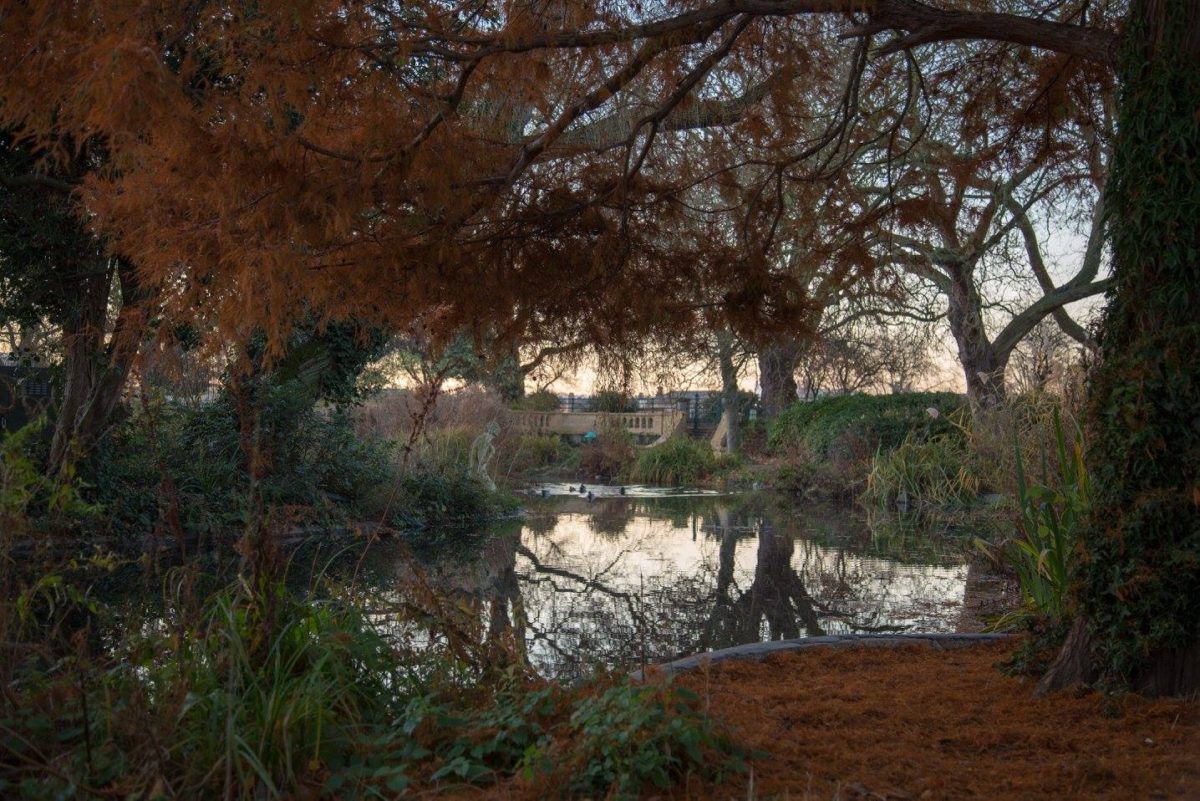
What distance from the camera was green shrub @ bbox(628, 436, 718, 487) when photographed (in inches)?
741

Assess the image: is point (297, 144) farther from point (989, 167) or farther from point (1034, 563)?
point (1034, 563)

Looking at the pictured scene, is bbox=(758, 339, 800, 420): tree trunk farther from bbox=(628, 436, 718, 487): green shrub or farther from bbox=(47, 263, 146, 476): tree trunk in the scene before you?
bbox=(47, 263, 146, 476): tree trunk

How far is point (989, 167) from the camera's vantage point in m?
5.13

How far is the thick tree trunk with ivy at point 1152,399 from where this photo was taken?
305 centimetres

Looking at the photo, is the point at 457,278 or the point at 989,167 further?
the point at 989,167

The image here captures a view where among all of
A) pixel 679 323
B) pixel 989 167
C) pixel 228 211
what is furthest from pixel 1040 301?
pixel 228 211

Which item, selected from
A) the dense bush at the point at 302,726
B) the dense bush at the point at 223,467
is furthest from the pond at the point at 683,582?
the dense bush at the point at 223,467

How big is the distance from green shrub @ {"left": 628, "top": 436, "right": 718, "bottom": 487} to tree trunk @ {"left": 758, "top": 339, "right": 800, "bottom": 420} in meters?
3.29

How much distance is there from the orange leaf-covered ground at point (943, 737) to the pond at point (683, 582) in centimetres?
87

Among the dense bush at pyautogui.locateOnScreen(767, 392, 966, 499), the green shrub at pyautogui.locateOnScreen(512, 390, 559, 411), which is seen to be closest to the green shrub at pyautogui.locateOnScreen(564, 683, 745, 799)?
the dense bush at pyautogui.locateOnScreen(767, 392, 966, 499)

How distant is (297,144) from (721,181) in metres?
2.44

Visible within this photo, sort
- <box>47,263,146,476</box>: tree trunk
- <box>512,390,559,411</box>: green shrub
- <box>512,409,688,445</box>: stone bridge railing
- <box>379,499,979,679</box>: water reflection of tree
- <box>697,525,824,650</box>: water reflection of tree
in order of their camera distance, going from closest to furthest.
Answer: <box>379,499,979,679</box>: water reflection of tree
<box>697,525,824,650</box>: water reflection of tree
<box>47,263,146,476</box>: tree trunk
<box>512,409,688,445</box>: stone bridge railing
<box>512,390,559,411</box>: green shrub

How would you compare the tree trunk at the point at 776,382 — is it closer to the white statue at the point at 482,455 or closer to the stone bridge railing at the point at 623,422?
the stone bridge railing at the point at 623,422

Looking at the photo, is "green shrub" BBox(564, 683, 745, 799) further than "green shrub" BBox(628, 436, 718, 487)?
No
